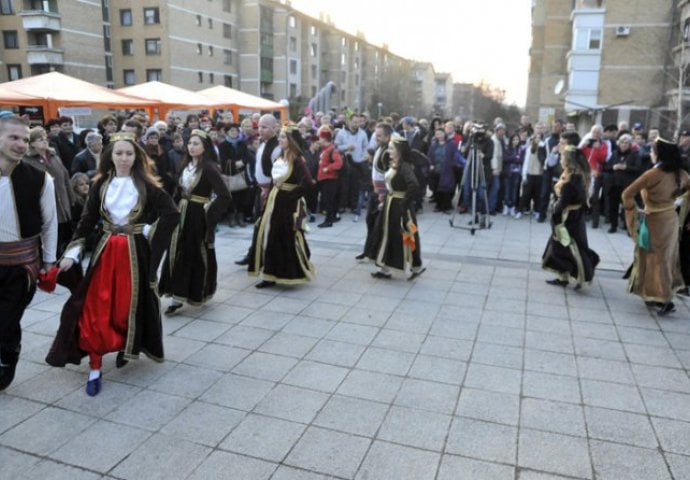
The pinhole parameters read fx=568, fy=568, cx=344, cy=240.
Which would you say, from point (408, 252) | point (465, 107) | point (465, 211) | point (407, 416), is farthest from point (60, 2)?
point (465, 107)

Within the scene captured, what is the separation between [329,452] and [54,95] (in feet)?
37.3

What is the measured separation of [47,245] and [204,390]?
158 cm

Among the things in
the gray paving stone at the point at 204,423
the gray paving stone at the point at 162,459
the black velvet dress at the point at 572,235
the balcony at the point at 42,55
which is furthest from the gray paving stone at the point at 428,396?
the balcony at the point at 42,55

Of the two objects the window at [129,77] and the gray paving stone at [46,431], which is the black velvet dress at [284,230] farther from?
the window at [129,77]

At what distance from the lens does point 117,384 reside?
435 cm

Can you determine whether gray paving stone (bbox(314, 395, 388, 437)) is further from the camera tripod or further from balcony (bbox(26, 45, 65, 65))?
balcony (bbox(26, 45, 65, 65))

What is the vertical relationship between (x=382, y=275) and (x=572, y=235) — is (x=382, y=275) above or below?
below

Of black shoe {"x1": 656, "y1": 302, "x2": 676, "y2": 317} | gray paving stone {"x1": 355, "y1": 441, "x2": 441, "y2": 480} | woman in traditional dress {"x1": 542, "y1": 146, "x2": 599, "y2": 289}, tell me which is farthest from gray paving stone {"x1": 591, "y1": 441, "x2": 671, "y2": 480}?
woman in traditional dress {"x1": 542, "y1": 146, "x2": 599, "y2": 289}

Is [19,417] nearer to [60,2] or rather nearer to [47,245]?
[47,245]

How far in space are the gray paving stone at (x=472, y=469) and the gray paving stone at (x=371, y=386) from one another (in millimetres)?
831

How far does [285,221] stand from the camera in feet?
22.0

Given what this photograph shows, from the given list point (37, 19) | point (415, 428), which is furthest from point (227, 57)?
point (415, 428)

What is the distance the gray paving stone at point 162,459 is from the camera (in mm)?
3238

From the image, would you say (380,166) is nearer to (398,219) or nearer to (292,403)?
(398,219)
